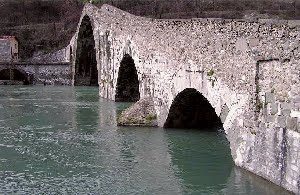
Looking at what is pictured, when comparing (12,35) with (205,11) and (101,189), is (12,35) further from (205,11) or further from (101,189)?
(101,189)

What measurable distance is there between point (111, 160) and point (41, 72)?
3421 centimetres

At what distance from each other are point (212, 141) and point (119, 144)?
104 inches

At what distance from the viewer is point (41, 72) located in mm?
47750

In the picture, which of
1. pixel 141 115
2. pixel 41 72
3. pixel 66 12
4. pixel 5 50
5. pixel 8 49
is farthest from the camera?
pixel 66 12

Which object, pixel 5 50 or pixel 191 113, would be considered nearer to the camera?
pixel 191 113

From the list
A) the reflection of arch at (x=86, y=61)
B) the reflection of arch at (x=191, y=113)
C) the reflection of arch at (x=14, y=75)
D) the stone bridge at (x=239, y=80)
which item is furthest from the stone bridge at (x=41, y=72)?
the reflection of arch at (x=191, y=113)

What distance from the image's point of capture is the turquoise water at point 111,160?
11984mm

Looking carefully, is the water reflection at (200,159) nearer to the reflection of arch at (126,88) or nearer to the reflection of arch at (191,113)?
the reflection of arch at (191,113)

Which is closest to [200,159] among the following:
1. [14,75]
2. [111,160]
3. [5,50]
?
[111,160]

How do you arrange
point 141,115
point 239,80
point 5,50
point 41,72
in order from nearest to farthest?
point 239,80 < point 141,115 < point 41,72 < point 5,50

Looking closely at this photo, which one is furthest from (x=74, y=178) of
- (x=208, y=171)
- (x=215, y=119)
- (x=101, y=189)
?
(x=215, y=119)

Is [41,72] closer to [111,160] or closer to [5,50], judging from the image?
[5,50]

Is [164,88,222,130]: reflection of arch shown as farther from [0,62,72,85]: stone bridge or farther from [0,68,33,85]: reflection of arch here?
[0,68,33,85]: reflection of arch

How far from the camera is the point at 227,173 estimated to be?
42.9 ft
